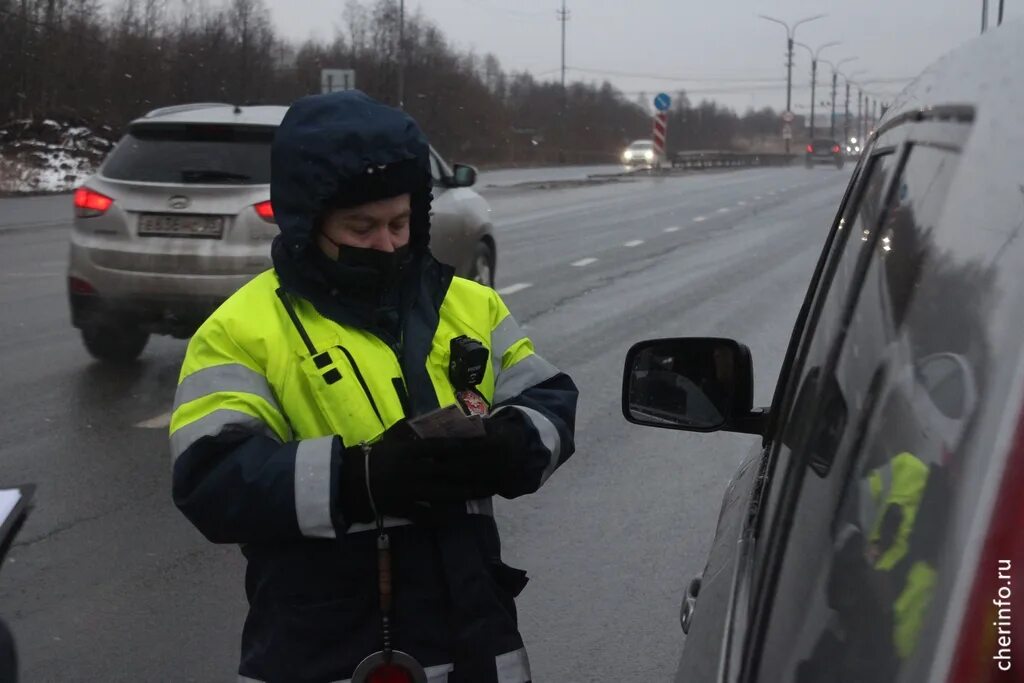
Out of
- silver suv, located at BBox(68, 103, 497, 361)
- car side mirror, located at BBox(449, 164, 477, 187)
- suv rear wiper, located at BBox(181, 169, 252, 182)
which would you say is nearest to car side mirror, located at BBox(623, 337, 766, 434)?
silver suv, located at BBox(68, 103, 497, 361)

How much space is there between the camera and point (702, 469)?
268 inches

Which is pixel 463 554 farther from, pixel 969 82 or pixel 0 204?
pixel 0 204

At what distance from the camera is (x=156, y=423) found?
7.46 m

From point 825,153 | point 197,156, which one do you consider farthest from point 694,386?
point 825,153

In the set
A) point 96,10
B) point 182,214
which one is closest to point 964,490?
point 182,214

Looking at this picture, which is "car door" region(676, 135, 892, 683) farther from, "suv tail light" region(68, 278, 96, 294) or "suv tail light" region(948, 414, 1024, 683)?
"suv tail light" region(68, 278, 96, 294)

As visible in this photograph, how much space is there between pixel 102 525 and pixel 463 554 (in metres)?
3.79

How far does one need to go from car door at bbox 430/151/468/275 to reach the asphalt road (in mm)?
964

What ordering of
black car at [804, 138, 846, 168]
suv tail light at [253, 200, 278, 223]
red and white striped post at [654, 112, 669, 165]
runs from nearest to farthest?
suv tail light at [253, 200, 278, 223], red and white striped post at [654, 112, 669, 165], black car at [804, 138, 846, 168]

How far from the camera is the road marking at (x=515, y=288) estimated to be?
44.9ft

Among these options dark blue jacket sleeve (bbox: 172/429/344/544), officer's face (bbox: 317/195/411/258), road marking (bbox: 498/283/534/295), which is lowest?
road marking (bbox: 498/283/534/295)

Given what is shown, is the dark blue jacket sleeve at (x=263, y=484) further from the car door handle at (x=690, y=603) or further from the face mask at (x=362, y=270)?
the car door handle at (x=690, y=603)

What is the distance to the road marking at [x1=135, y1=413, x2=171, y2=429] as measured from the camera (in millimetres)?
7379

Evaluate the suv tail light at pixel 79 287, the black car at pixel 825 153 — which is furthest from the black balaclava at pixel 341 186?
the black car at pixel 825 153
